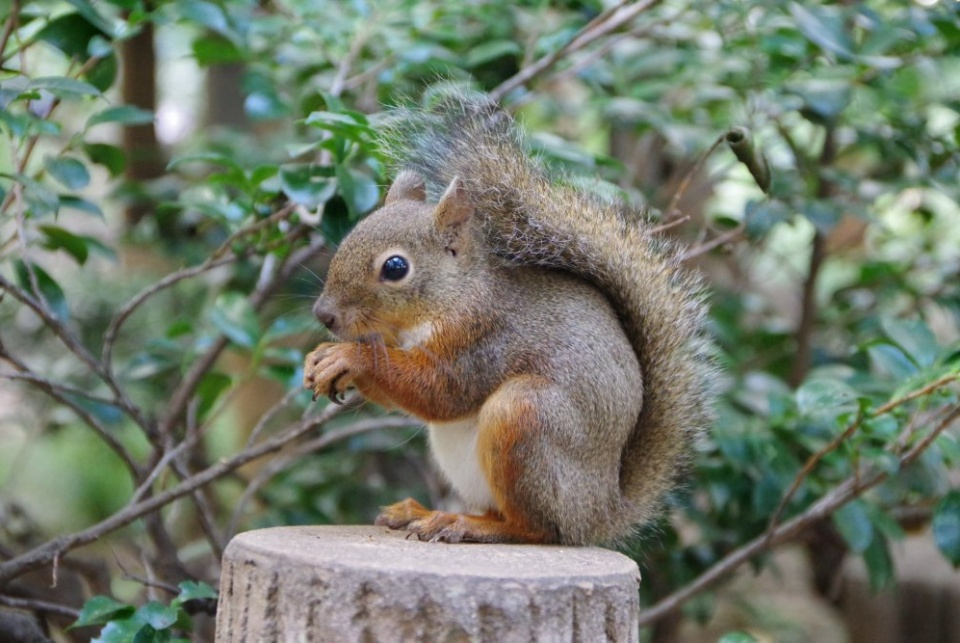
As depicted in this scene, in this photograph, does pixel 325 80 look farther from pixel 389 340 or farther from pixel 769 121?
pixel 389 340

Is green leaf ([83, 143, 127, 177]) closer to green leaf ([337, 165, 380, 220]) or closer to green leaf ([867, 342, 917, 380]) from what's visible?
green leaf ([337, 165, 380, 220])

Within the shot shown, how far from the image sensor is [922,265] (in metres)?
3.52

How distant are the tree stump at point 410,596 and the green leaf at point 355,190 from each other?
69 centimetres

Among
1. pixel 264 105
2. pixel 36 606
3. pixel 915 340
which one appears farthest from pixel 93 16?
pixel 915 340

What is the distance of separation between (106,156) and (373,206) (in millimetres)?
651

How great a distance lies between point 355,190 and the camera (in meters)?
2.05

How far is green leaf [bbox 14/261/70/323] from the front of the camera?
2.24 m

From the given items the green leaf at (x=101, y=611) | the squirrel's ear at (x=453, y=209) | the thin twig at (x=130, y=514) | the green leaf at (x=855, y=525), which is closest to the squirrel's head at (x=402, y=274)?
the squirrel's ear at (x=453, y=209)

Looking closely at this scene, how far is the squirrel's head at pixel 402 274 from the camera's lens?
6.36ft

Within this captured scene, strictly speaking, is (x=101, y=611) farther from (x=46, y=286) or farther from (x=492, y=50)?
(x=492, y=50)

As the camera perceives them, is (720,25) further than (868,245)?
No

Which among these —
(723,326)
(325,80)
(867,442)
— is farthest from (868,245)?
(325,80)

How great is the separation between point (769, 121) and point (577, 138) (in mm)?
1412

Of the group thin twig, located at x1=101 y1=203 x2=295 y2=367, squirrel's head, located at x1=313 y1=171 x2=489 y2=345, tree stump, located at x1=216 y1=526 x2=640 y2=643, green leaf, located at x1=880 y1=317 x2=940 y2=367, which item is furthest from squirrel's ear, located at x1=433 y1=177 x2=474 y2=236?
green leaf, located at x1=880 y1=317 x2=940 y2=367
